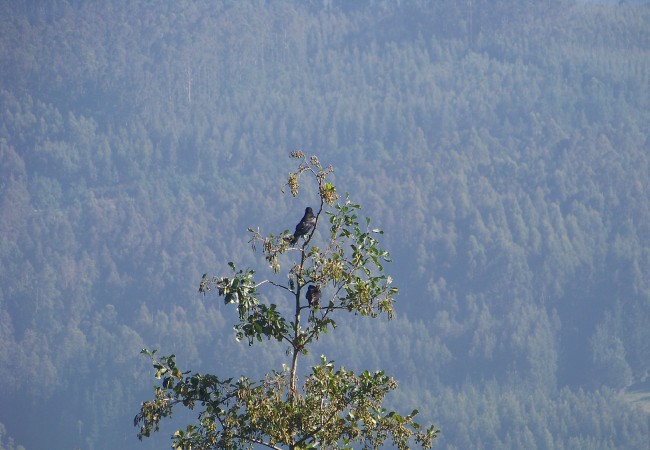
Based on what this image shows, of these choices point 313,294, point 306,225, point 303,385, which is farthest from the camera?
point 306,225

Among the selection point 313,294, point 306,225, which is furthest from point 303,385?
point 306,225

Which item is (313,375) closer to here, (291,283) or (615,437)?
(291,283)

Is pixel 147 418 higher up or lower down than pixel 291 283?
lower down

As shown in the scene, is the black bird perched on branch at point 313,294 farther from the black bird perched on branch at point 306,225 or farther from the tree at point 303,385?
the black bird perched on branch at point 306,225

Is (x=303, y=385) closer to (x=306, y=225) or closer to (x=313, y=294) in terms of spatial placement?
(x=313, y=294)

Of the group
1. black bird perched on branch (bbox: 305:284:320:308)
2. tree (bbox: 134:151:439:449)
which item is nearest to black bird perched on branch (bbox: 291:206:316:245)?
black bird perched on branch (bbox: 305:284:320:308)

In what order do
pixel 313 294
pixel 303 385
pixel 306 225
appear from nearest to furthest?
pixel 303 385, pixel 313 294, pixel 306 225

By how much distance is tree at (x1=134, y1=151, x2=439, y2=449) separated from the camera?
644 inches

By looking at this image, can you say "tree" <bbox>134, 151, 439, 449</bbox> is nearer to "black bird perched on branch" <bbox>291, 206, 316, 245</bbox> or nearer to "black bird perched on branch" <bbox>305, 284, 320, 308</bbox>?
"black bird perched on branch" <bbox>305, 284, 320, 308</bbox>

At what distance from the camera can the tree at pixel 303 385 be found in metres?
16.4

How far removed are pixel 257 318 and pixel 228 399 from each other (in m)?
1.07

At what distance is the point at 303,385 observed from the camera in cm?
1673

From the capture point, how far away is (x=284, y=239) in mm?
16828

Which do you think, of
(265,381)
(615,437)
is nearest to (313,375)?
(265,381)
